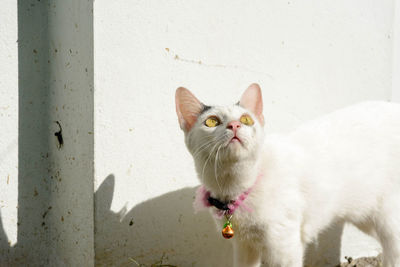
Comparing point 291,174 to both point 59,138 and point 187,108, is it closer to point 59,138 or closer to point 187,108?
point 187,108

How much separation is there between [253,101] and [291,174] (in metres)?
0.42

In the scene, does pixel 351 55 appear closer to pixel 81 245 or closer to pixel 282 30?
pixel 282 30

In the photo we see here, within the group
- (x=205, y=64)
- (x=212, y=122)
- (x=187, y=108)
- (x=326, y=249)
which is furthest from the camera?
(x=326, y=249)

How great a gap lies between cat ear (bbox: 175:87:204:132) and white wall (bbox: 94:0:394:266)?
30 cm

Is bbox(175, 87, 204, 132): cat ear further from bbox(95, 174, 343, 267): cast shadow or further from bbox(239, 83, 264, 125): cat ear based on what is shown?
bbox(95, 174, 343, 267): cast shadow

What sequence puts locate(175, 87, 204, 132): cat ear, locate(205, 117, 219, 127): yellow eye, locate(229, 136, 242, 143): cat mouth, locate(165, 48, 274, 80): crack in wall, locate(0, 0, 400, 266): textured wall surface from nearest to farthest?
locate(229, 136, 242, 143): cat mouth < locate(205, 117, 219, 127): yellow eye < locate(175, 87, 204, 132): cat ear < locate(0, 0, 400, 266): textured wall surface < locate(165, 48, 274, 80): crack in wall

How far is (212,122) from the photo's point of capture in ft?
6.49

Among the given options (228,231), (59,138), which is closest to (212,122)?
(228,231)

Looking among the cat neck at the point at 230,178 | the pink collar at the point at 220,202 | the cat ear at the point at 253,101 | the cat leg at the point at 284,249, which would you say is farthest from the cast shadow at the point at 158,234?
the cat ear at the point at 253,101

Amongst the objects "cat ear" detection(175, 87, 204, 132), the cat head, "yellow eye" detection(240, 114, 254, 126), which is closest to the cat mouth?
the cat head

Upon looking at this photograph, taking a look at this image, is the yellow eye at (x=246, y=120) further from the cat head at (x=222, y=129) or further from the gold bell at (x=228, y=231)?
the gold bell at (x=228, y=231)

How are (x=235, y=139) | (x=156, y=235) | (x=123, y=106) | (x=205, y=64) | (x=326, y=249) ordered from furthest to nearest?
(x=326, y=249), (x=205, y=64), (x=156, y=235), (x=123, y=106), (x=235, y=139)

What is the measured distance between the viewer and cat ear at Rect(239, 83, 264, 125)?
212 centimetres

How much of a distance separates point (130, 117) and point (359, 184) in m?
1.34
